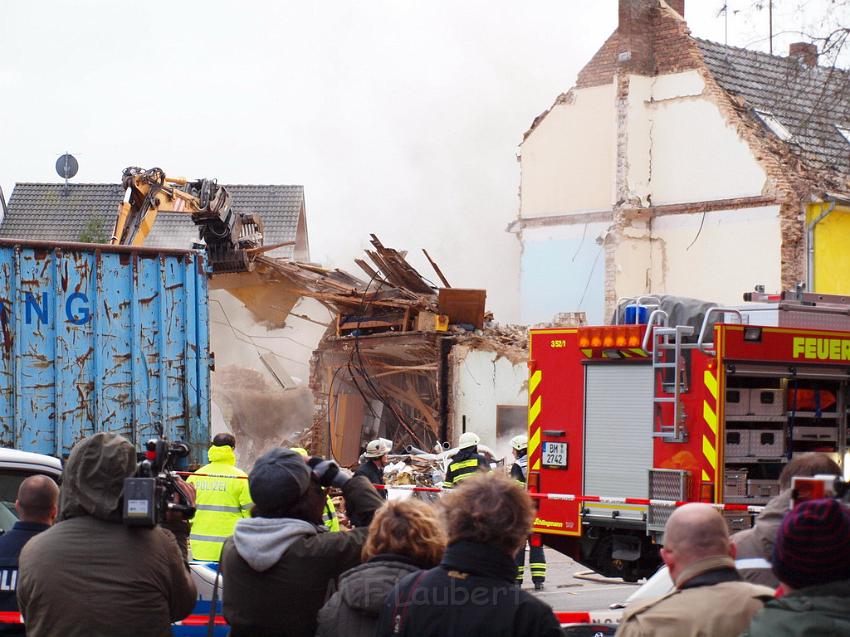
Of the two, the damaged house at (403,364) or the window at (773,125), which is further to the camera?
the window at (773,125)

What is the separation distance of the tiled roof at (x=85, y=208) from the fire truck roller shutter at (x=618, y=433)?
25.7 metres

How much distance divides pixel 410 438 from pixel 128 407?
8.44 meters

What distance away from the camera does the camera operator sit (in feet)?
12.6

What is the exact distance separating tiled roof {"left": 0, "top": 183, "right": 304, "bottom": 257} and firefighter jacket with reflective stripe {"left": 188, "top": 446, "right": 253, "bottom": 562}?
2671 cm

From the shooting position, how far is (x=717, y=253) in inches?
1013

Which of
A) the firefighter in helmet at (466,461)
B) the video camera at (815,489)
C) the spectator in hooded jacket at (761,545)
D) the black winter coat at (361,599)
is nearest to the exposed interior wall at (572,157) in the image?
the firefighter in helmet at (466,461)

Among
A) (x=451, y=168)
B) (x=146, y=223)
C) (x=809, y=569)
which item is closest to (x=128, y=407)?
(x=146, y=223)

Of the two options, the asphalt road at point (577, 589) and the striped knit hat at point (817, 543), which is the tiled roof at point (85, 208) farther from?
the striped knit hat at point (817, 543)

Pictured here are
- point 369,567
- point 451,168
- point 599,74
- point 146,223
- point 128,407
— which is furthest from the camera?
point 451,168

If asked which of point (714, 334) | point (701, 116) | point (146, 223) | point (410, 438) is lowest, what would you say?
point (410, 438)

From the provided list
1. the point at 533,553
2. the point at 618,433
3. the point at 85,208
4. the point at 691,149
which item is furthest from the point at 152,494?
the point at 85,208

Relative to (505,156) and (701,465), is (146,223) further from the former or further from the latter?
(505,156)

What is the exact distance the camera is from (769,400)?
29.9ft

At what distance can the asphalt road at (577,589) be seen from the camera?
33.8ft
